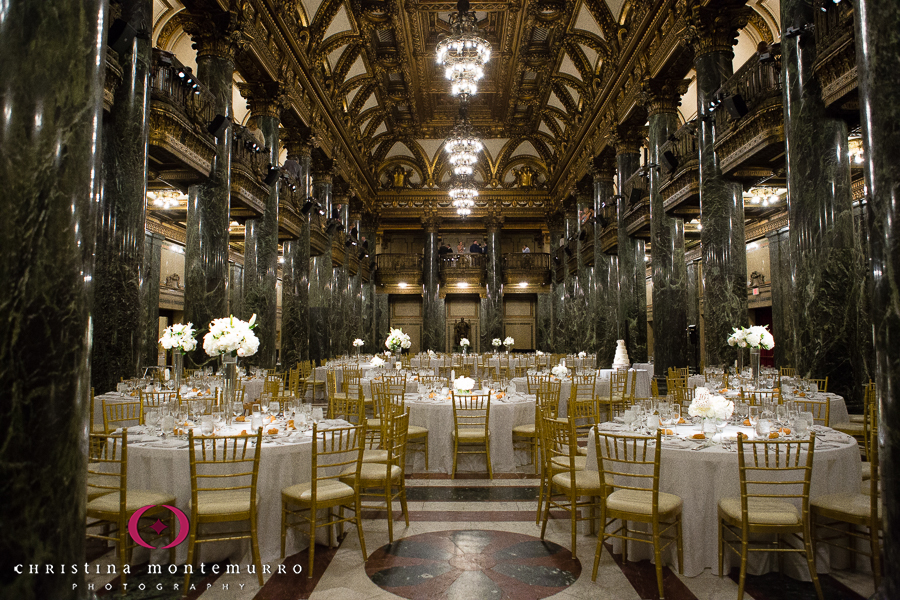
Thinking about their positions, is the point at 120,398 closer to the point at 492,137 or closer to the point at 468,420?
the point at 468,420

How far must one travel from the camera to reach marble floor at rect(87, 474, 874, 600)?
3375 mm

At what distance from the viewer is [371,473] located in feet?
14.6

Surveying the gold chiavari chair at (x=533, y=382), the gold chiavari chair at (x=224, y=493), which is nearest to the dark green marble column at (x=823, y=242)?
the gold chiavari chair at (x=533, y=382)

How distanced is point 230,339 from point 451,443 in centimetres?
282

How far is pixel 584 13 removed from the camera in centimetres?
1482

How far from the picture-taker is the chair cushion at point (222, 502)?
3.47m

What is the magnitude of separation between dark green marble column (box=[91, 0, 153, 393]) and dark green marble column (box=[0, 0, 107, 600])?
16.5 feet

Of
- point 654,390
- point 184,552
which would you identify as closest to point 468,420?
point 184,552

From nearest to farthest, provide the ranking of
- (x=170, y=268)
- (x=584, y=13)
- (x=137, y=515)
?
(x=137, y=515) → (x=584, y=13) → (x=170, y=268)

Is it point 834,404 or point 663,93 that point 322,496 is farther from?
point 663,93

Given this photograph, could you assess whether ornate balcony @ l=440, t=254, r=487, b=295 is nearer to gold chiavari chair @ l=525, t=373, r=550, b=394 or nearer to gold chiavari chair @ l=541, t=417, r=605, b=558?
gold chiavari chair @ l=525, t=373, r=550, b=394

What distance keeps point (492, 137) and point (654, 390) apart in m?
17.2

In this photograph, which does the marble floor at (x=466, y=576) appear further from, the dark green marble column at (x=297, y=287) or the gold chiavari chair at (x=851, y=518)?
the dark green marble column at (x=297, y=287)

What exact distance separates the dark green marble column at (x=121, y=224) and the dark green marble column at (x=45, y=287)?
5.04m
